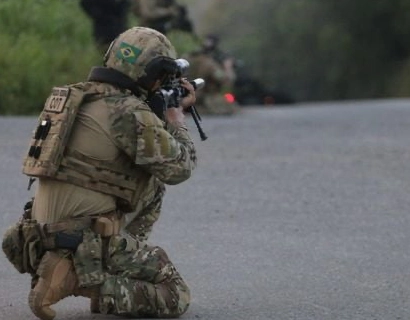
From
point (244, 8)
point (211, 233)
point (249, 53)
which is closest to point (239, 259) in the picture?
point (211, 233)

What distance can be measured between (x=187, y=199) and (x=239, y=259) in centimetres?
279

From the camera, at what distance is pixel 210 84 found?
71.3 ft

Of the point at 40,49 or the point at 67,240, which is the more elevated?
the point at 40,49

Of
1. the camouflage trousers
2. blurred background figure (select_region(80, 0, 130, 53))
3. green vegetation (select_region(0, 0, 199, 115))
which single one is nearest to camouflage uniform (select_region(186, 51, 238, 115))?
green vegetation (select_region(0, 0, 199, 115))

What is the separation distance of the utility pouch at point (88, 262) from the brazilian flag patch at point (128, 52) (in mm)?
857

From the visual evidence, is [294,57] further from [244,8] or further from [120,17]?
[120,17]

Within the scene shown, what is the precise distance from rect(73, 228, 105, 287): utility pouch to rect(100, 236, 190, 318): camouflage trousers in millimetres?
77

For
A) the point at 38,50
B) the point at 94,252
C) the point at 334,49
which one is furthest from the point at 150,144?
the point at 334,49

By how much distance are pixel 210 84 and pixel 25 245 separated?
1520 cm

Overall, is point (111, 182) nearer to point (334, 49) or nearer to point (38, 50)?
point (38, 50)

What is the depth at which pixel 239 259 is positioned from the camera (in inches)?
349

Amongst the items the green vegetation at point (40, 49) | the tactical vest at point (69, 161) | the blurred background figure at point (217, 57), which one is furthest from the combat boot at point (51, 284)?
the blurred background figure at point (217, 57)

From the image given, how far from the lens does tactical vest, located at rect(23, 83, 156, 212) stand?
657cm

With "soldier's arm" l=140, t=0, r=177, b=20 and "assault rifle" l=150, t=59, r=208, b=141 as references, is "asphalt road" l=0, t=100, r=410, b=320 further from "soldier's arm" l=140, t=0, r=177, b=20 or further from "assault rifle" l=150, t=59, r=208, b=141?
"soldier's arm" l=140, t=0, r=177, b=20
